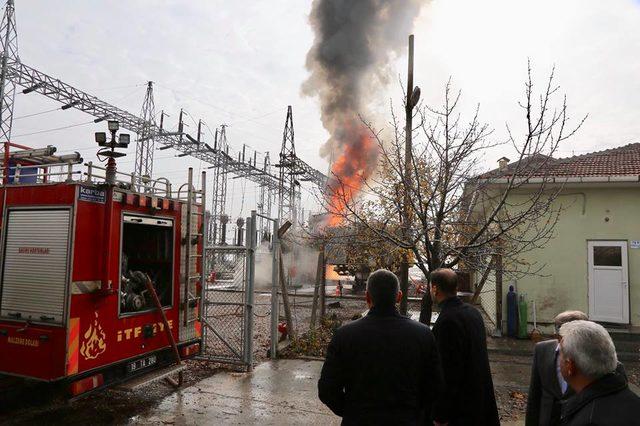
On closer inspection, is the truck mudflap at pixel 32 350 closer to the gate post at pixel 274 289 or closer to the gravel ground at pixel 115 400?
the gravel ground at pixel 115 400

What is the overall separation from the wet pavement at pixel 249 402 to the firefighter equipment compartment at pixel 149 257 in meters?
1.38

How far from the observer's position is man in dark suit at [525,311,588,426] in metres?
2.82

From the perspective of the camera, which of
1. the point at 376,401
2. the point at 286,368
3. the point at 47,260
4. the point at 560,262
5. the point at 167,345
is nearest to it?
the point at 376,401

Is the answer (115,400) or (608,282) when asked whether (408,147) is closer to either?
(115,400)

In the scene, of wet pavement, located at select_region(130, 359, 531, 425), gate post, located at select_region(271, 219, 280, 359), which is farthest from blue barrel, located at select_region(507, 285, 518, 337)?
gate post, located at select_region(271, 219, 280, 359)

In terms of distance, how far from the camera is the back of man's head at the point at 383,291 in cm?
282

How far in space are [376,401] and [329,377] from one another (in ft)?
1.04

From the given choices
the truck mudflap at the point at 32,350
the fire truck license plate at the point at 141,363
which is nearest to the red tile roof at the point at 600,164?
the fire truck license plate at the point at 141,363

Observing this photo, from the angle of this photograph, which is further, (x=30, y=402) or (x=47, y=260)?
(x=30, y=402)

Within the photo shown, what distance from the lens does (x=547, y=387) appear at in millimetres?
2887

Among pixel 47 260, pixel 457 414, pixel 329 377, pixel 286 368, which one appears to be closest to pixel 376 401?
pixel 329 377

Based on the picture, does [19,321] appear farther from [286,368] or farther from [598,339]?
[598,339]

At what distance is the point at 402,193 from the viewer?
6.51 meters

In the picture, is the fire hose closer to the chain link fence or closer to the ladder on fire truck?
the ladder on fire truck
